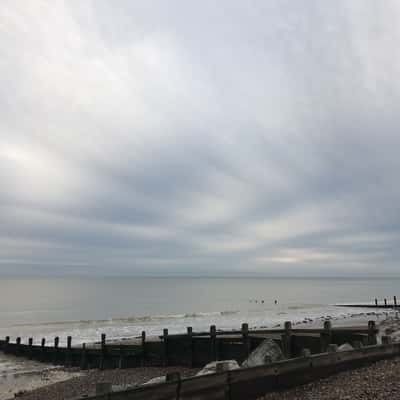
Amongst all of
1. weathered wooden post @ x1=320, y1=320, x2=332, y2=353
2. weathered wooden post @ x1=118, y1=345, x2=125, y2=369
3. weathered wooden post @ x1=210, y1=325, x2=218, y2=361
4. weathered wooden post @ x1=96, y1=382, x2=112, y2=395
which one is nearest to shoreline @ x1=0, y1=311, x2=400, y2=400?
weathered wooden post @ x1=210, y1=325, x2=218, y2=361

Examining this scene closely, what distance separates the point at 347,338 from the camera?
16.9 m

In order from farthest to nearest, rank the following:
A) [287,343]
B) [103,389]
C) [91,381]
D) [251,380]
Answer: [91,381] < [287,343] < [251,380] < [103,389]

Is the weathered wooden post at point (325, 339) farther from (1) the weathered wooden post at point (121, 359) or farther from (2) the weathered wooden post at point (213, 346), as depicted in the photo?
(1) the weathered wooden post at point (121, 359)

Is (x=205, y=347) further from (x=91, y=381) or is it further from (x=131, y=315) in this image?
(x=131, y=315)

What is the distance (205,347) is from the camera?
19.6 metres

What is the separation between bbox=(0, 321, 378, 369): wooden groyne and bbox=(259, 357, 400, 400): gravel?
5.10 metres

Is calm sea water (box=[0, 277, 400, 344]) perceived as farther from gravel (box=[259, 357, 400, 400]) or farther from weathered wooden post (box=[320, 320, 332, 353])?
gravel (box=[259, 357, 400, 400])

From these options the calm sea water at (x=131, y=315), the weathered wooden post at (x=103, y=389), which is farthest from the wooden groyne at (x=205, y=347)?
the calm sea water at (x=131, y=315)

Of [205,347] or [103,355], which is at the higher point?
[205,347]

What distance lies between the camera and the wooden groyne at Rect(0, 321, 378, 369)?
1617 centimetres

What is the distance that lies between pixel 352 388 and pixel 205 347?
12.1 m

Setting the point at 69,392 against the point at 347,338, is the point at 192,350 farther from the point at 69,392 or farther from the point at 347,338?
the point at 347,338

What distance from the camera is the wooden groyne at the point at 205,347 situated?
16.2 meters

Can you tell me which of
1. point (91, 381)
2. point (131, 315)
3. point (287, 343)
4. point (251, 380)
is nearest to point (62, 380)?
point (91, 381)
